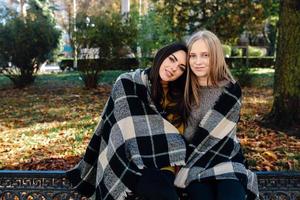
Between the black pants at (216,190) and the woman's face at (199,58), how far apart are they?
637 mm

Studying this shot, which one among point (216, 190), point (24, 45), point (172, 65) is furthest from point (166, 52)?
point (24, 45)

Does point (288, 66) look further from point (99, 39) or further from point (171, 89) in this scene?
point (99, 39)

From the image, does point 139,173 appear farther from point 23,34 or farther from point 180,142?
point 23,34

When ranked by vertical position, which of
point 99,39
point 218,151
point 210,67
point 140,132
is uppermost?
point 99,39

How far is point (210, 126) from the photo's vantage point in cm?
271

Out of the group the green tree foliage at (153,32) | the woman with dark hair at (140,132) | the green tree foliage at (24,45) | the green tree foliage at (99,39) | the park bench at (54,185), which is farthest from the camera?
the green tree foliage at (153,32)

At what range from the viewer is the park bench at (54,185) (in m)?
2.91

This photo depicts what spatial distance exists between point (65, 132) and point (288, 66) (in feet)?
10.1

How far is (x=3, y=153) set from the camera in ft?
17.1

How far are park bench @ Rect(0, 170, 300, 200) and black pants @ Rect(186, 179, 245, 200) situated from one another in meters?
0.43

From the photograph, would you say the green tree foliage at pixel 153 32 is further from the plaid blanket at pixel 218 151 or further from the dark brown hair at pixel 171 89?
the plaid blanket at pixel 218 151

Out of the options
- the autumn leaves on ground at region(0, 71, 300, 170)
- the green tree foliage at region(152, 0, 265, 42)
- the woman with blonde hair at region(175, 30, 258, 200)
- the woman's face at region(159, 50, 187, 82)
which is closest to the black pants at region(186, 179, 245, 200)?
the woman with blonde hair at region(175, 30, 258, 200)

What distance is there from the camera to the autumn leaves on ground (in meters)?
4.62

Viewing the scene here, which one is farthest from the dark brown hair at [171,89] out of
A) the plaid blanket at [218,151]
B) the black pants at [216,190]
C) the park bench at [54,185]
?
the park bench at [54,185]
